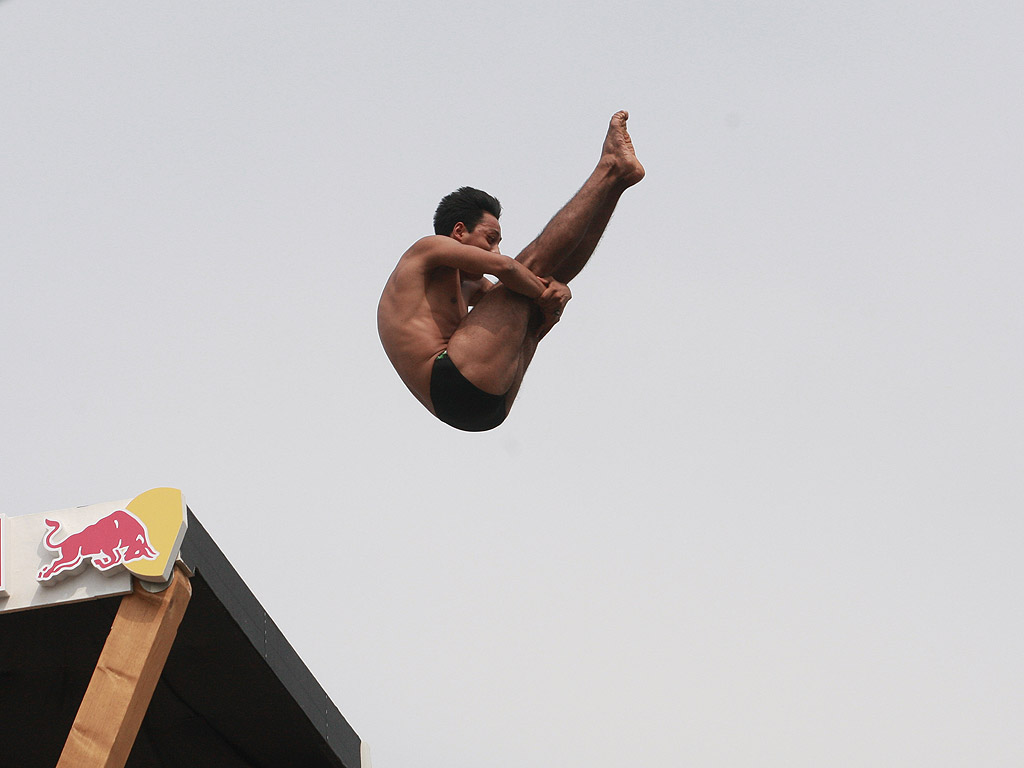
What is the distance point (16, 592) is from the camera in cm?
668

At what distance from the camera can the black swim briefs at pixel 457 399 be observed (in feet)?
18.9

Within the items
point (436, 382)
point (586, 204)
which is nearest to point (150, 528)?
point (436, 382)

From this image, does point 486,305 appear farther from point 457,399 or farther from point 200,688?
point 200,688

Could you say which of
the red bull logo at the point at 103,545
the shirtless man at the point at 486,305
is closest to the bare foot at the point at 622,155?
the shirtless man at the point at 486,305

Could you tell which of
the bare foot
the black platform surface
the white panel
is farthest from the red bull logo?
the bare foot

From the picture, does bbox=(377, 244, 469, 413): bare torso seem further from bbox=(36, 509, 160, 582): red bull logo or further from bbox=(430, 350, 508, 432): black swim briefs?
bbox=(36, 509, 160, 582): red bull logo

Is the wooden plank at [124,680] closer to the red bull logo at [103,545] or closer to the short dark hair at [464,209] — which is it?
the red bull logo at [103,545]

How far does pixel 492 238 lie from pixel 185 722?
4820 millimetres

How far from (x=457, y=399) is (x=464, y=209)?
97cm

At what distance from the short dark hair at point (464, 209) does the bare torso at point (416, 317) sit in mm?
281

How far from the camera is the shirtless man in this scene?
5641 mm

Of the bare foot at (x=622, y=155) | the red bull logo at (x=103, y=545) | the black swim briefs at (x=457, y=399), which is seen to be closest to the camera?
Answer: the bare foot at (x=622, y=155)

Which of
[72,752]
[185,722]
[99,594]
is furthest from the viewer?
[185,722]

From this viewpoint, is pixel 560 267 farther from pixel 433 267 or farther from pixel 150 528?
pixel 150 528
